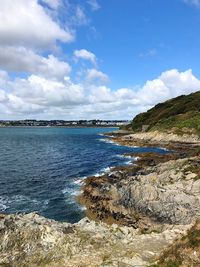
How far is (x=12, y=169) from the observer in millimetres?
69312

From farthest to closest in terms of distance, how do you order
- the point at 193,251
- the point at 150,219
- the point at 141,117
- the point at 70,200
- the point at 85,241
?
1. the point at 141,117
2. the point at 70,200
3. the point at 150,219
4. the point at 85,241
5. the point at 193,251

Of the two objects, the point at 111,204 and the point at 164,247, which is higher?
the point at 164,247

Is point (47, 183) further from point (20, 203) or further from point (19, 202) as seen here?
point (20, 203)

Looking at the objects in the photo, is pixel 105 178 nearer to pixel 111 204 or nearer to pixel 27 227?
pixel 111 204

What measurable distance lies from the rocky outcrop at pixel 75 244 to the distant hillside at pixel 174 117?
97.7m

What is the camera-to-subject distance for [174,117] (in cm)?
14162

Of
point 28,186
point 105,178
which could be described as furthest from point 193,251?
point 28,186

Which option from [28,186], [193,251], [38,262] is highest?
[193,251]

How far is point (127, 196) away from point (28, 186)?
73.7 feet

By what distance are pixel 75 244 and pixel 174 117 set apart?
12836 cm

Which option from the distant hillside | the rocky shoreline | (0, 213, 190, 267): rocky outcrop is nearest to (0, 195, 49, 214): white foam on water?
the rocky shoreline

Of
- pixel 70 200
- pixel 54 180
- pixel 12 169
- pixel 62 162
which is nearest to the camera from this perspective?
pixel 70 200

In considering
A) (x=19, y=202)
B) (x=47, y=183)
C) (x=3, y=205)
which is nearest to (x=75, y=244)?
(x=3, y=205)

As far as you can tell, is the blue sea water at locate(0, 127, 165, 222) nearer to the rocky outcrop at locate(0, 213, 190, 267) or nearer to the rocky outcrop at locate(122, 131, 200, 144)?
the rocky outcrop at locate(0, 213, 190, 267)
